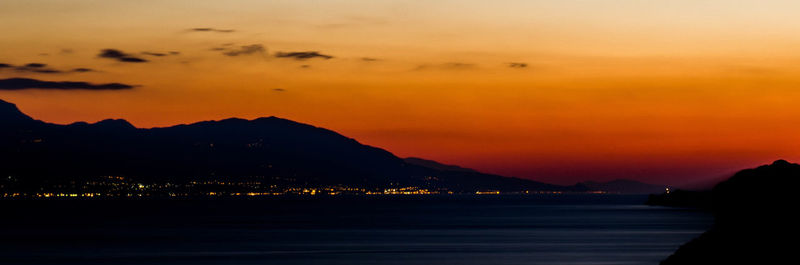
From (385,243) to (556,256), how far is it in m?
19.4

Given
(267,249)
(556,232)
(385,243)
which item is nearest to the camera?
(267,249)

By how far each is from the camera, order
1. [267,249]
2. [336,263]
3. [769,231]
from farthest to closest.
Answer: [267,249] < [336,263] < [769,231]

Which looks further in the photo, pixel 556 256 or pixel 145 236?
pixel 145 236

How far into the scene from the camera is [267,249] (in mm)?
81250

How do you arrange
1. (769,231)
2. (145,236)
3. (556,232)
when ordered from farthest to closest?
(556,232) → (145,236) → (769,231)

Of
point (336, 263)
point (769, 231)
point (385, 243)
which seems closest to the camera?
point (769, 231)

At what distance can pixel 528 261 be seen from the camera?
69.4 metres

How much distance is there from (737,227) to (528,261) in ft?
71.0

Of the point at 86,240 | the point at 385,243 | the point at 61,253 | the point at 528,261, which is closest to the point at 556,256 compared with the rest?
the point at 528,261

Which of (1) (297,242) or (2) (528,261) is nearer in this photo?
(2) (528,261)

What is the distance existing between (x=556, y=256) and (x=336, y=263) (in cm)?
1430

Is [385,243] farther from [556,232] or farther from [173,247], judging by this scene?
[556,232]

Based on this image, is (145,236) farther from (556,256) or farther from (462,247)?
(556,256)

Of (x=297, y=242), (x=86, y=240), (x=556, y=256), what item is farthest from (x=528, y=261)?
(x=86, y=240)
